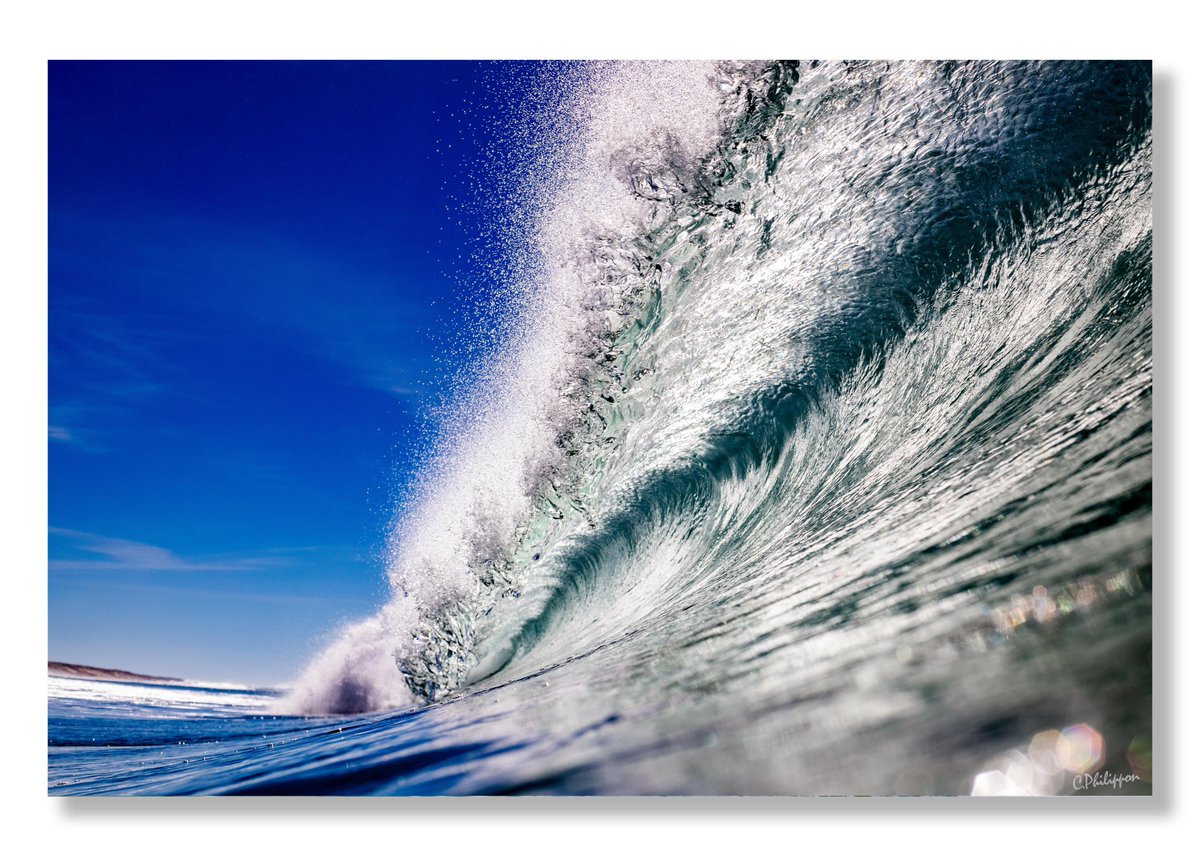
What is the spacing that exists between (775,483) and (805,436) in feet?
0.73

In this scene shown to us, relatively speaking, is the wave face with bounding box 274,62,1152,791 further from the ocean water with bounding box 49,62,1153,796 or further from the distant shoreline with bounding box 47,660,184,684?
the distant shoreline with bounding box 47,660,184,684

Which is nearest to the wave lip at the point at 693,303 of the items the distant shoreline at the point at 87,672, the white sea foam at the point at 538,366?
the white sea foam at the point at 538,366

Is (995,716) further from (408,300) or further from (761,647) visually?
(408,300)

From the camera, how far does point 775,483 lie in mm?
3205

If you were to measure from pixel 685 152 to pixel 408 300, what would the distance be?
1.32 meters

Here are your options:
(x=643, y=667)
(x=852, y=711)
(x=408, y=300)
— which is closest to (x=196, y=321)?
(x=408, y=300)

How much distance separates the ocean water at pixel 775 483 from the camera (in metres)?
2.02

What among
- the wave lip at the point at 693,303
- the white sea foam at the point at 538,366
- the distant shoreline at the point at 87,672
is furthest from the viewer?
the white sea foam at the point at 538,366

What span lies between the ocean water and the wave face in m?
0.01

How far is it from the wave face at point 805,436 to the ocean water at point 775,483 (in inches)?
0.5

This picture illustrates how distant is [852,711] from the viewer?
6.38 ft

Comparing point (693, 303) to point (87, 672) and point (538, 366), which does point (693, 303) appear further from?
point (87, 672)

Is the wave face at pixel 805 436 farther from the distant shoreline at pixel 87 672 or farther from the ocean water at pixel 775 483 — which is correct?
the distant shoreline at pixel 87 672

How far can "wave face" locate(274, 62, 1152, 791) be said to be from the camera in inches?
79.4
